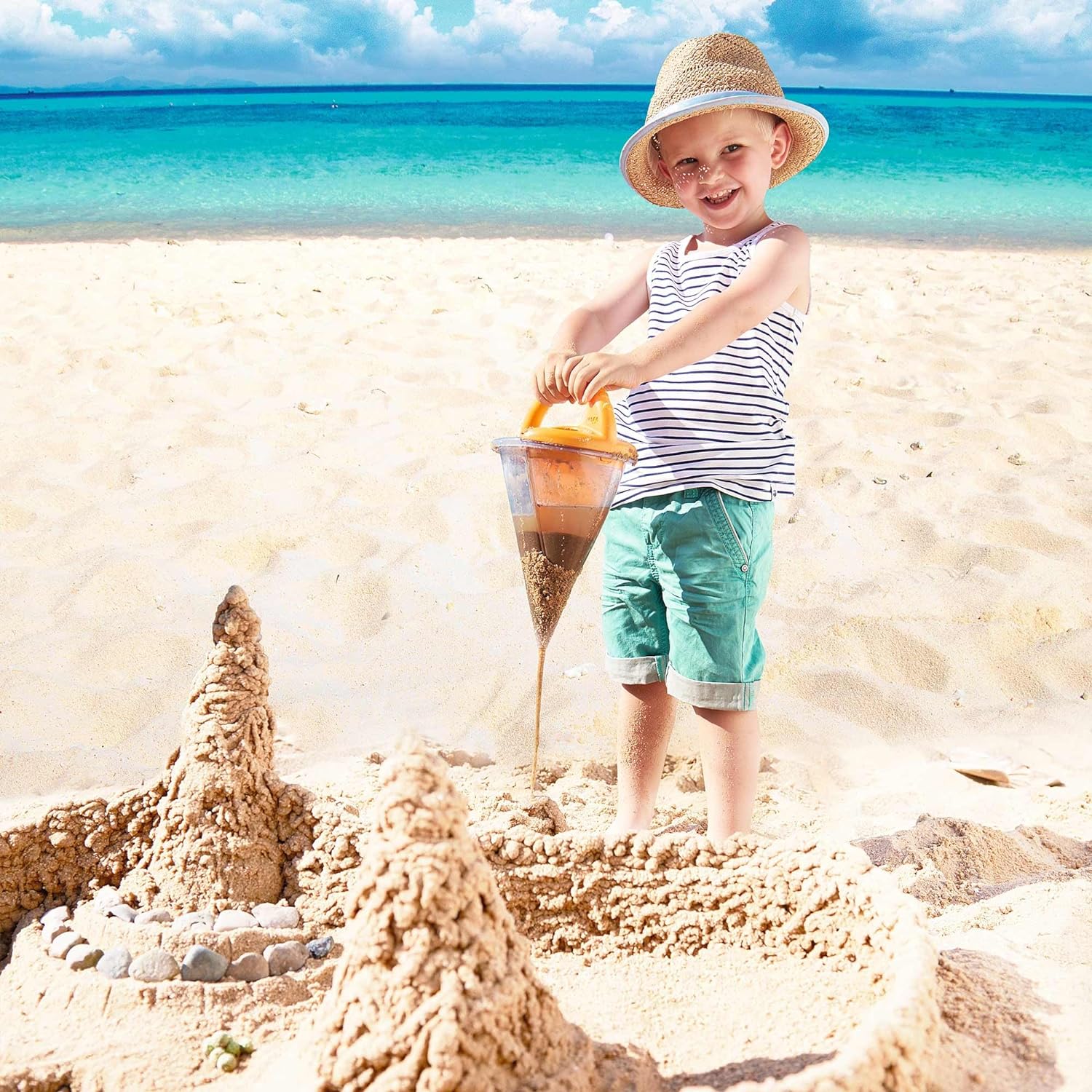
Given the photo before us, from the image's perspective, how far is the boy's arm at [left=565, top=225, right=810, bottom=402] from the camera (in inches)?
70.9

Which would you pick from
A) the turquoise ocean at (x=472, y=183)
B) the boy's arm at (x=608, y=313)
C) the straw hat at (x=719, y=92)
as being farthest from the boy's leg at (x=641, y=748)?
the turquoise ocean at (x=472, y=183)

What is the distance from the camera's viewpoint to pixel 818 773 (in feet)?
8.36

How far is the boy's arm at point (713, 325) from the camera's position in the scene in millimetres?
1801

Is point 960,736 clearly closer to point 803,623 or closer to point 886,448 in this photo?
point 803,623

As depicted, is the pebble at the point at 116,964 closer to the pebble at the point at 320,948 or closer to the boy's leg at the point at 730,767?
the pebble at the point at 320,948

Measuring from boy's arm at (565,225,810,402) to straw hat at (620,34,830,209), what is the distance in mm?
216

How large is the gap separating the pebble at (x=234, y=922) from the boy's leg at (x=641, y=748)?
812mm

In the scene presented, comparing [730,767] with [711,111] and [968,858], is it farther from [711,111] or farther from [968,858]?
[711,111]

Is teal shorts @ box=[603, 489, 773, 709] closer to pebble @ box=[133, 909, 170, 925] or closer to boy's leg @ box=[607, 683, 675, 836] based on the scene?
boy's leg @ box=[607, 683, 675, 836]

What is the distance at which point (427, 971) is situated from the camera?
103 centimetres

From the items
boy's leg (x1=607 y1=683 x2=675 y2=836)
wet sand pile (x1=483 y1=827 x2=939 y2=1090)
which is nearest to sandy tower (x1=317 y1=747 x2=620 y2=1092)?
wet sand pile (x1=483 y1=827 x2=939 y2=1090)

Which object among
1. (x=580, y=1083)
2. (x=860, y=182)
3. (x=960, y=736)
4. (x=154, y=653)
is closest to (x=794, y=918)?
(x=580, y=1083)

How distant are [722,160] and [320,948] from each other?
1.56 metres

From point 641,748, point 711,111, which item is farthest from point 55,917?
point 711,111
